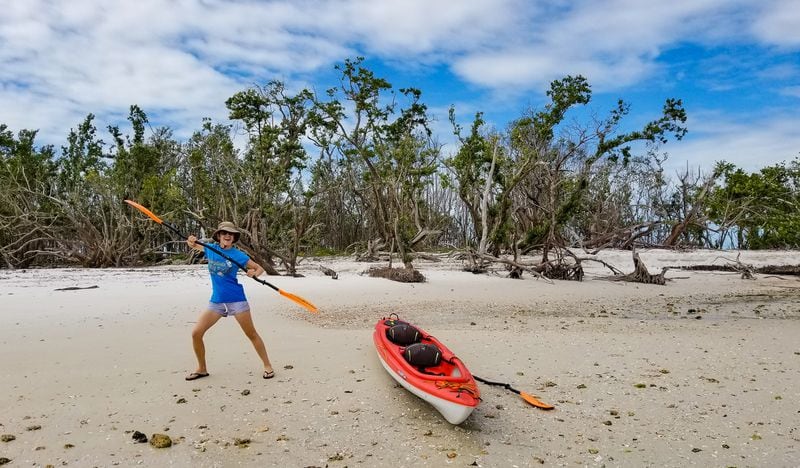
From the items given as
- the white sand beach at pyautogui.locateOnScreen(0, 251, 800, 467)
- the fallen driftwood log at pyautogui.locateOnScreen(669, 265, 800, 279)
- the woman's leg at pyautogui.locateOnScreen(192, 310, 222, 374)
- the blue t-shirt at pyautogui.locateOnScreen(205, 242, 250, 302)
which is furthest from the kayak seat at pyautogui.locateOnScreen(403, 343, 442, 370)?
the fallen driftwood log at pyautogui.locateOnScreen(669, 265, 800, 279)

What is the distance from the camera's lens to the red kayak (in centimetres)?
365

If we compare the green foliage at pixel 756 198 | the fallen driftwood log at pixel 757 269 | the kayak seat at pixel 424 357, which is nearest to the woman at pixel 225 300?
the kayak seat at pixel 424 357

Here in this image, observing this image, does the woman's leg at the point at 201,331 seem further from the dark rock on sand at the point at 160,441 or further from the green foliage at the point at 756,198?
the green foliage at the point at 756,198

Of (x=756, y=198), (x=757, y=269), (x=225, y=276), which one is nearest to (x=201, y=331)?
(x=225, y=276)

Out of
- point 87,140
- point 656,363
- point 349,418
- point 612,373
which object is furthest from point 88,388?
point 87,140

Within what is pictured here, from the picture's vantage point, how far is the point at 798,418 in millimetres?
4066

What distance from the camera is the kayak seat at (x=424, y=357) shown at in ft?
14.4

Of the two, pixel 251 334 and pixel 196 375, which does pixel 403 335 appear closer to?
pixel 251 334

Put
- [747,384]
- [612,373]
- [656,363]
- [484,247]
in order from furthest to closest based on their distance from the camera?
[484,247]
[656,363]
[612,373]
[747,384]

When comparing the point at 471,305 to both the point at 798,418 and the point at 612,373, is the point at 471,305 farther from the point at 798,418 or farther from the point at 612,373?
the point at 798,418

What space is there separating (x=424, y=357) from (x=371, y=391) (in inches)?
24.5

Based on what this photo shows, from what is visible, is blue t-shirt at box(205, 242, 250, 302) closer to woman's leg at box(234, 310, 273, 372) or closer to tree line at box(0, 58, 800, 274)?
woman's leg at box(234, 310, 273, 372)

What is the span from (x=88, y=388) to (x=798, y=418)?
233 inches

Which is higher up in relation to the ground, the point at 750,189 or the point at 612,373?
the point at 750,189
